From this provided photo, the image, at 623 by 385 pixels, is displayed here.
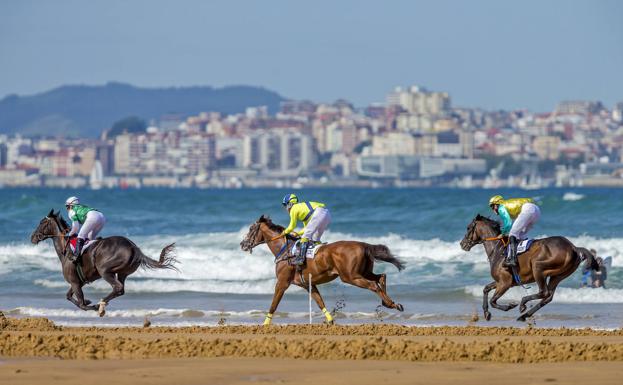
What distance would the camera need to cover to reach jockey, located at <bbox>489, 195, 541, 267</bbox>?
65.0 ft

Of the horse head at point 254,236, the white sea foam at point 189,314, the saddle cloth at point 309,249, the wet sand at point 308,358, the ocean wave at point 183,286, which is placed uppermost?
the horse head at point 254,236

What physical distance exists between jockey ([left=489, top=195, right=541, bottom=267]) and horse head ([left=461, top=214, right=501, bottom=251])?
6.0 inches

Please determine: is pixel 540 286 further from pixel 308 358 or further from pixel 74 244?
pixel 74 244

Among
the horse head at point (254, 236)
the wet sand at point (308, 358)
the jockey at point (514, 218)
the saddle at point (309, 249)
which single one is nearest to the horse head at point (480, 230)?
the jockey at point (514, 218)

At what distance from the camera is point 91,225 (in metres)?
20.8

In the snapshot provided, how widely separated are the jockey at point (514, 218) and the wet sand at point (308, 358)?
2.52m

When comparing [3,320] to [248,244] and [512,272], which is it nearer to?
[248,244]

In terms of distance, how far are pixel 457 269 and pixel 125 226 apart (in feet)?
101

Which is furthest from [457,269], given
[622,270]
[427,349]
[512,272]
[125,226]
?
[125,226]

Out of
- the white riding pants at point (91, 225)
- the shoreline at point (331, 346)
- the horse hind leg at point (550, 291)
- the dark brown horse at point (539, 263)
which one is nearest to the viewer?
the shoreline at point (331, 346)

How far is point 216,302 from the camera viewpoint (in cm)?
2720

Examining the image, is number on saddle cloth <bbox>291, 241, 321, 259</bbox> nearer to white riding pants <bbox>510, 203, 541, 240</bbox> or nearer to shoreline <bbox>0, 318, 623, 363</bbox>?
shoreline <bbox>0, 318, 623, 363</bbox>

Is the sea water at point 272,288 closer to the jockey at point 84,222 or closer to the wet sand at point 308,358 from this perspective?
the jockey at point 84,222

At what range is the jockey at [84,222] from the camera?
68.0 ft
